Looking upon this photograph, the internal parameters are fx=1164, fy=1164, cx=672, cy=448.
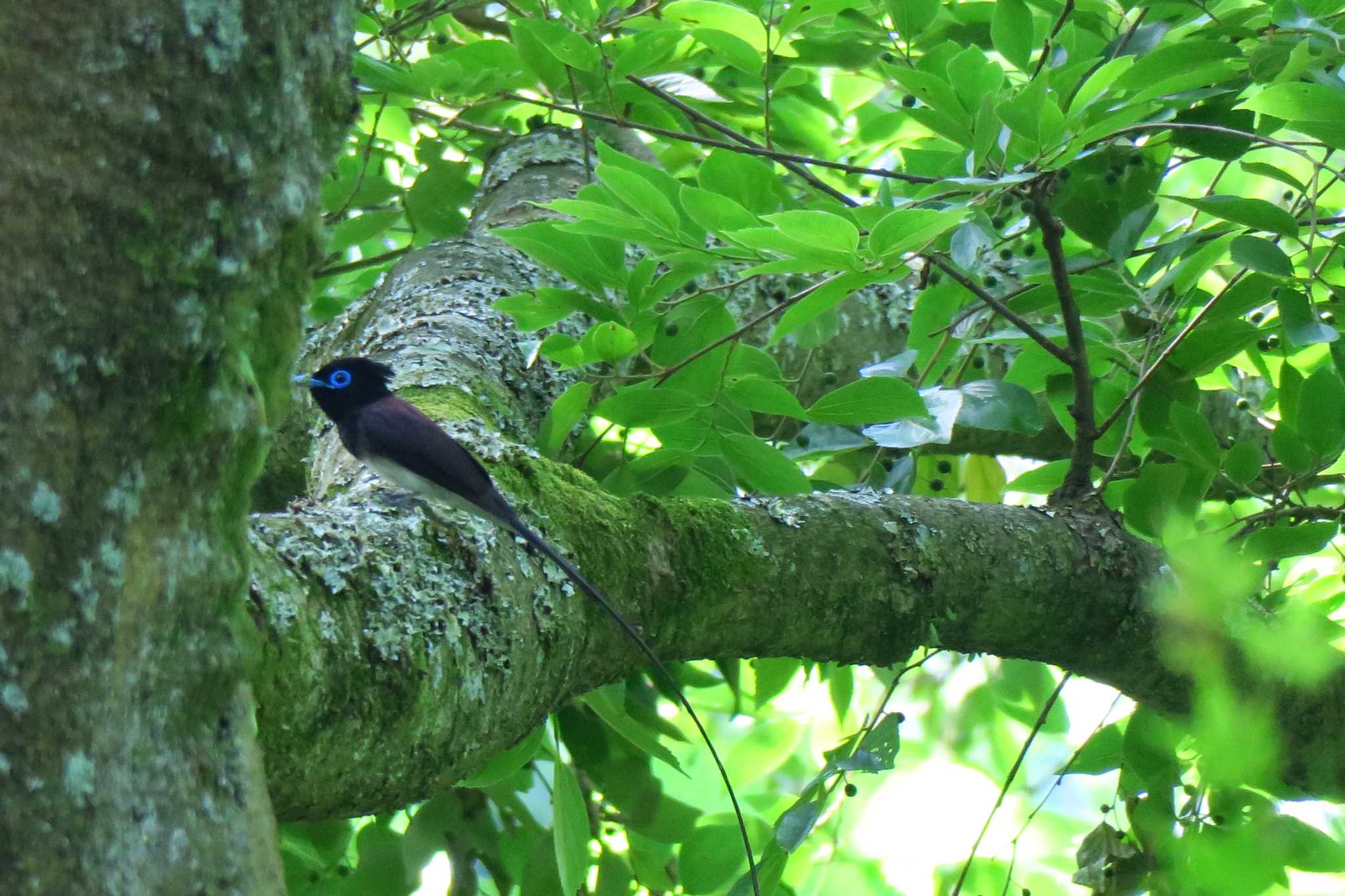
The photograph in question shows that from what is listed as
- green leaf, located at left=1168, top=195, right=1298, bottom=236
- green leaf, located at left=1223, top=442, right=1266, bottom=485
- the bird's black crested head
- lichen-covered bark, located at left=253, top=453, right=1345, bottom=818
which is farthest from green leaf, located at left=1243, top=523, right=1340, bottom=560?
the bird's black crested head

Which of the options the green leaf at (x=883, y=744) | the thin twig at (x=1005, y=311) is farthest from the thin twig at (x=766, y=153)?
the green leaf at (x=883, y=744)

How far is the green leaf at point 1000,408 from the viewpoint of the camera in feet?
6.54

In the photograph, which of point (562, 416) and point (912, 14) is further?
point (912, 14)

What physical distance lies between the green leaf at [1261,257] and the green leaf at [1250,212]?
0.03m

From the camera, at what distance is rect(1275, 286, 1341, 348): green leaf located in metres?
1.92

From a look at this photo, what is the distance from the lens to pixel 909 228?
5.12 ft

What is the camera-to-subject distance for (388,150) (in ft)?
11.5

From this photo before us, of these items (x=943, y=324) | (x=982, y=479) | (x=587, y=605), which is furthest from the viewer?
(x=982, y=479)

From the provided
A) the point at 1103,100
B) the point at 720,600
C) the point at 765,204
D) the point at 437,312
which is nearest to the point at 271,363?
the point at 720,600

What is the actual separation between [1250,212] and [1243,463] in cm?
54

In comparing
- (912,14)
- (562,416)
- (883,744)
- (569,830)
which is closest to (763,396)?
(562,416)

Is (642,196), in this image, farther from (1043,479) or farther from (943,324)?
(1043,479)

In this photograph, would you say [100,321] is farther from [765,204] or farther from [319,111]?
[765,204]

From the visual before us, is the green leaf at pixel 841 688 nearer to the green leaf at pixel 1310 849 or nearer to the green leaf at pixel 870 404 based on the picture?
the green leaf at pixel 1310 849
